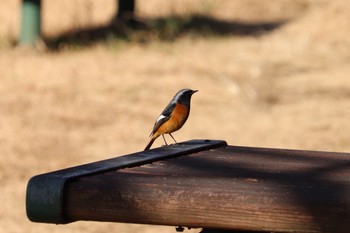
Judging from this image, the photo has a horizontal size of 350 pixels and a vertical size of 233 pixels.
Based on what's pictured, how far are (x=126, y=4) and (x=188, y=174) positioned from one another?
41.4 ft

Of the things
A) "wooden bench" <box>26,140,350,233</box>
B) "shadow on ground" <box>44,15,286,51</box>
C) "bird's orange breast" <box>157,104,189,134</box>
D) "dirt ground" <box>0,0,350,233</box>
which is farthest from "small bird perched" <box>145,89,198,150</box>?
"shadow on ground" <box>44,15,286,51</box>

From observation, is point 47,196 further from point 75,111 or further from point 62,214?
point 75,111

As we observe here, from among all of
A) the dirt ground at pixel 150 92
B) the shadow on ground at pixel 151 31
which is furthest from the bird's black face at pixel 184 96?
the shadow on ground at pixel 151 31

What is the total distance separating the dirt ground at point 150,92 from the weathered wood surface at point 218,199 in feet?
14.9

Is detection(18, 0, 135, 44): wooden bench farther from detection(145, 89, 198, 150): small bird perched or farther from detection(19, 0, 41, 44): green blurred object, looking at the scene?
detection(145, 89, 198, 150): small bird perched

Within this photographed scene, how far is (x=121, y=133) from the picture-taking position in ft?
35.3

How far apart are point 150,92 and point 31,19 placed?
286 centimetres

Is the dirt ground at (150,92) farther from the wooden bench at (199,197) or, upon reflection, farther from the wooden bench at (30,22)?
the wooden bench at (199,197)

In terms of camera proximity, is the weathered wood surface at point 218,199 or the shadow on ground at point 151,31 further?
the shadow on ground at point 151,31

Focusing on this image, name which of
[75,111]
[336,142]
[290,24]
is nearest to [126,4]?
[290,24]

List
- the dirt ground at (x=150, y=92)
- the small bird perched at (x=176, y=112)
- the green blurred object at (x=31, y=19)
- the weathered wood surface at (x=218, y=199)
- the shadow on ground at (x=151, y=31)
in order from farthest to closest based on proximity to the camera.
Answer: the shadow on ground at (x=151, y=31)
the green blurred object at (x=31, y=19)
the dirt ground at (x=150, y=92)
the small bird perched at (x=176, y=112)
the weathered wood surface at (x=218, y=199)

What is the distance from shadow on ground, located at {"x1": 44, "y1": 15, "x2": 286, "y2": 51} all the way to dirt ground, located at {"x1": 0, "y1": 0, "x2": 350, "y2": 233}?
0.84 feet

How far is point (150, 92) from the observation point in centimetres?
1227

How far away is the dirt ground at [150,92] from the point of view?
33.1ft
